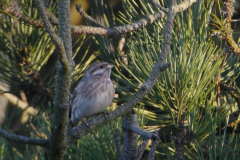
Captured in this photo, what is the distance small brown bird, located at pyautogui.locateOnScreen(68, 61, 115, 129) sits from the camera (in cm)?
212

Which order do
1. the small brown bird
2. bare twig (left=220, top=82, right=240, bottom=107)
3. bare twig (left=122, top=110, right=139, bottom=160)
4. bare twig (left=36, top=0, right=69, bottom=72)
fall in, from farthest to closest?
1. the small brown bird
2. bare twig (left=220, top=82, right=240, bottom=107)
3. bare twig (left=122, top=110, right=139, bottom=160)
4. bare twig (left=36, top=0, right=69, bottom=72)

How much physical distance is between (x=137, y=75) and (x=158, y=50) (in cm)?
18

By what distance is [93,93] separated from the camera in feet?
7.43

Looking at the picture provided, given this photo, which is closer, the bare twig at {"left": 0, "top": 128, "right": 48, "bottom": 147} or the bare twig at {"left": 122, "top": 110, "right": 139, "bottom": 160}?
the bare twig at {"left": 0, "top": 128, "right": 48, "bottom": 147}

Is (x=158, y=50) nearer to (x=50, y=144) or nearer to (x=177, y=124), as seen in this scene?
(x=177, y=124)

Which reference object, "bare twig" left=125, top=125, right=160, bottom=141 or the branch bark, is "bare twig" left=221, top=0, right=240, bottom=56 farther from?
the branch bark

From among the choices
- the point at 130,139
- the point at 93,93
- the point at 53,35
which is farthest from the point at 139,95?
the point at 93,93

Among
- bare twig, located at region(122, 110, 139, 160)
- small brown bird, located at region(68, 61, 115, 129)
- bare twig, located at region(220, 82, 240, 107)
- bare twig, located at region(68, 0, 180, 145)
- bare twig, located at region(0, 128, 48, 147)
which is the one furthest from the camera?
small brown bird, located at region(68, 61, 115, 129)

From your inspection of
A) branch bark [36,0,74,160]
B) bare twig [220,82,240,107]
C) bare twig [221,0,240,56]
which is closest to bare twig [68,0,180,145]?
branch bark [36,0,74,160]

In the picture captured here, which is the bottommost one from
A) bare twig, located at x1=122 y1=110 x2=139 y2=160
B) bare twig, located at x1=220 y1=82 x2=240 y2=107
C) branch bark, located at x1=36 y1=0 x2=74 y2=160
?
bare twig, located at x1=122 y1=110 x2=139 y2=160

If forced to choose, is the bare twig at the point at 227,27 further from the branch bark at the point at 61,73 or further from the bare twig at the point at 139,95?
the branch bark at the point at 61,73

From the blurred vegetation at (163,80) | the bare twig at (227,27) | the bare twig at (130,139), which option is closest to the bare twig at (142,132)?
the bare twig at (130,139)

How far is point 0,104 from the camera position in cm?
286

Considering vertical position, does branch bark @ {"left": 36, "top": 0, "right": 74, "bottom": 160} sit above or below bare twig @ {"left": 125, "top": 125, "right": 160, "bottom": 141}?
above
